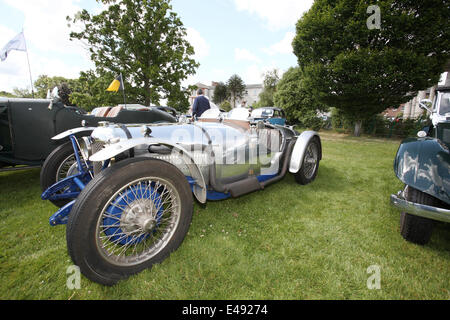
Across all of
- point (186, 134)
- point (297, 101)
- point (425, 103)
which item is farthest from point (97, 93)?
point (425, 103)

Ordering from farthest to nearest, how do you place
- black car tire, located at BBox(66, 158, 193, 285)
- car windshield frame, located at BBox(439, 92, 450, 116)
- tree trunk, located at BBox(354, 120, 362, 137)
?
tree trunk, located at BBox(354, 120, 362, 137) → car windshield frame, located at BBox(439, 92, 450, 116) → black car tire, located at BBox(66, 158, 193, 285)

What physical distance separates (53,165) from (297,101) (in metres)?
19.0

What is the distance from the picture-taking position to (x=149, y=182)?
1763 mm

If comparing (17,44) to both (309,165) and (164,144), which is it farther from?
(309,165)

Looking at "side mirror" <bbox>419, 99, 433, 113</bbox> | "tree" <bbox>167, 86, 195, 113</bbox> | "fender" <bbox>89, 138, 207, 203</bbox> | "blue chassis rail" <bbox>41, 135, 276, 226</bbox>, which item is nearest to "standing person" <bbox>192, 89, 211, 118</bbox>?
"blue chassis rail" <bbox>41, 135, 276, 226</bbox>

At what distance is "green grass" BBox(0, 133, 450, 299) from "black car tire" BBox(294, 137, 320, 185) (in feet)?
2.29

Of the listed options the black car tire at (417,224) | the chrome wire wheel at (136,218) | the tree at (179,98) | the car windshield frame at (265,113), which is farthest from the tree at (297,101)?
the chrome wire wheel at (136,218)

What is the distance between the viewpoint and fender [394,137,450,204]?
182cm

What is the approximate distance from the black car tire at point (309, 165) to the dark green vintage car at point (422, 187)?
1758 millimetres

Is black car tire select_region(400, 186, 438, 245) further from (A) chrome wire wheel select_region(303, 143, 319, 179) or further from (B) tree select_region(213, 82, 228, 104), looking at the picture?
(B) tree select_region(213, 82, 228, 104)

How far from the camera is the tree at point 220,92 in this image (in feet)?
187
